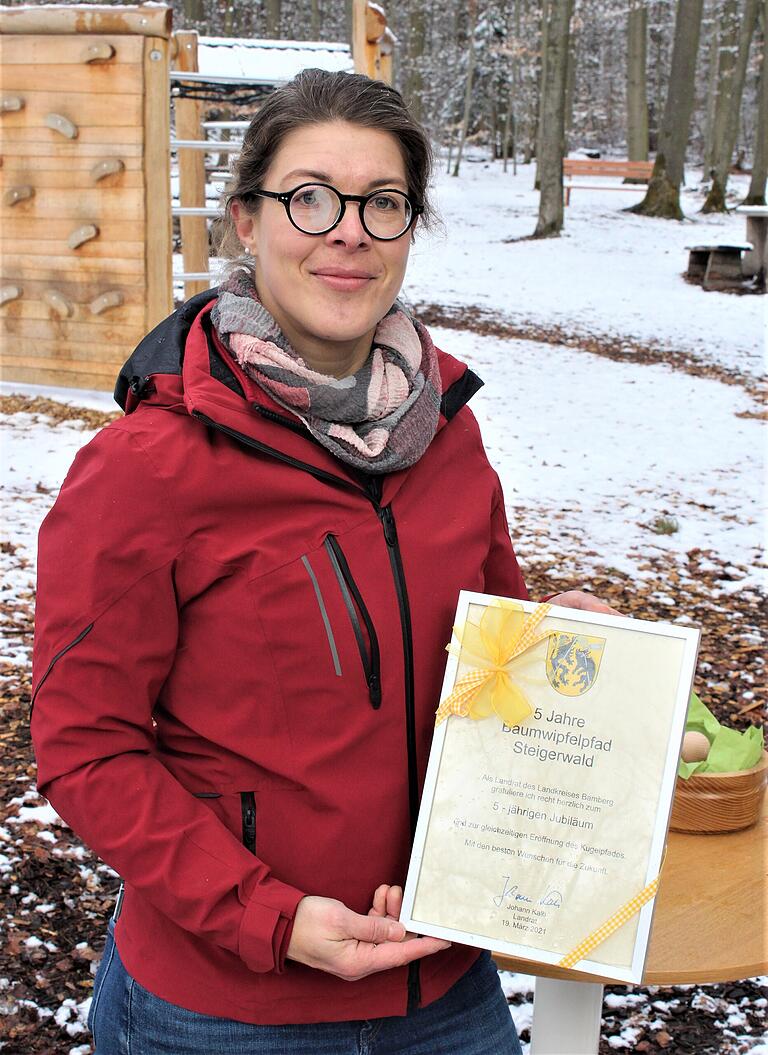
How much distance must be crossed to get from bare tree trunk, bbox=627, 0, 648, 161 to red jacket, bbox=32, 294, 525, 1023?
27.2 meters

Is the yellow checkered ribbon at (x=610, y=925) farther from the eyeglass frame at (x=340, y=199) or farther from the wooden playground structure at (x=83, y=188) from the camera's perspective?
the wooden playground structure at (x=83, y=188)

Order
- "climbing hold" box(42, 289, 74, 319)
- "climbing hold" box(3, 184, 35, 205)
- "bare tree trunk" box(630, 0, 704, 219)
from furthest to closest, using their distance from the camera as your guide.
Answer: "bare tree trunk" box(630, 0, 704, 219), "climbing hold" box(42, 289, 74, 319), "climbing hold" box(3, 184, 35, 205)

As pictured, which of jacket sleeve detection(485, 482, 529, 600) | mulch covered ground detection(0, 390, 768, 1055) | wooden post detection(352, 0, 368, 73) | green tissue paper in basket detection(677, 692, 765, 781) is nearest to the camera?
jacket sleeve detection(485, 482, 529, 600)

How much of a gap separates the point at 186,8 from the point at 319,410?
76.8 feet

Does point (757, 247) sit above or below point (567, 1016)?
above

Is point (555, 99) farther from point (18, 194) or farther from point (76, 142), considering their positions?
point (18, 194)

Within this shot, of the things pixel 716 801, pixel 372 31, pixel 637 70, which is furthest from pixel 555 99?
pixel 716 801

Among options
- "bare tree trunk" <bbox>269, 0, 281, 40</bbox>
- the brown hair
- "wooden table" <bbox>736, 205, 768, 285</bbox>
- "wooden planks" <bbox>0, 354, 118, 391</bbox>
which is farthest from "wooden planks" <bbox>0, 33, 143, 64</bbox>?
"bare tree trunk" <bbox>269, 0, 281, 40</bbox>

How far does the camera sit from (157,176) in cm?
747

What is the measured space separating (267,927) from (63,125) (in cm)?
722

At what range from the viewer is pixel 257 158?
1685 millimetres

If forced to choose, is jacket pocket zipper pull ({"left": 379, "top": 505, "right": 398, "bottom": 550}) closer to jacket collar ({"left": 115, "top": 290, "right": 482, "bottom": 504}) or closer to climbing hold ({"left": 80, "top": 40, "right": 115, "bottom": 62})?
jacket collar ({"left": 115, "top": 290, "right": 482, "bottom": 504})

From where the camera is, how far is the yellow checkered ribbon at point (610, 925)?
1485mm

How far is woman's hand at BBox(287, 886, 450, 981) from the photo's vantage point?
1422mm
